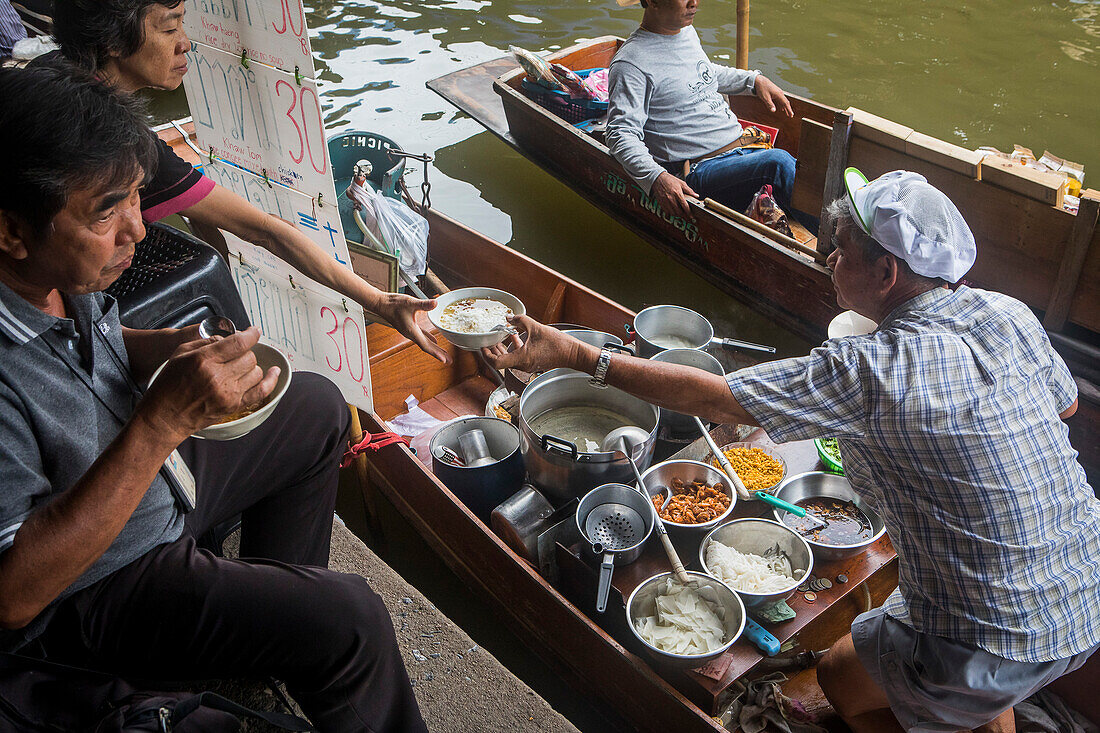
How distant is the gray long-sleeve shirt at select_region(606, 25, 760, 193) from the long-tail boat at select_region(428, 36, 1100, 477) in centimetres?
29

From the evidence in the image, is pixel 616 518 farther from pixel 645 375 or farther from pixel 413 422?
pixel 413 422

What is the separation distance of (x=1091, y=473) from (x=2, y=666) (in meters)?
3.88

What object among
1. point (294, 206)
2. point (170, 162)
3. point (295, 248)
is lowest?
point (295, 248)

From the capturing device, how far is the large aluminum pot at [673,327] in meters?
3.77

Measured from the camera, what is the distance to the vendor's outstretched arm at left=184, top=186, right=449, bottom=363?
2.55 m

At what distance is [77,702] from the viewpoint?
1.78 meters

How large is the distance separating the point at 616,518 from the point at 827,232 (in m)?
1.85

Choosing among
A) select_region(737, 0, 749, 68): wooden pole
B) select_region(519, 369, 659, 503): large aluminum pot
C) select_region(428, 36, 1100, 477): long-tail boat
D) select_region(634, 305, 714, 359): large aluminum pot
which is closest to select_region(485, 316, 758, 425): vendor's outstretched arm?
select_region(519, 369, 659, 503): large aluminum pot

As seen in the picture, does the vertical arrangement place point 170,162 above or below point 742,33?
above

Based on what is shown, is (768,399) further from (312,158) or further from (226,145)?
(226,145)

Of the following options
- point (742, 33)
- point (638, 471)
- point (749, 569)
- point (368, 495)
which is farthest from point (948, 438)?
point (742, 33)

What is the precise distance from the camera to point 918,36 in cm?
857

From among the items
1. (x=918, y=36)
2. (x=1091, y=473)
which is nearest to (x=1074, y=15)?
(x=918, y=36)

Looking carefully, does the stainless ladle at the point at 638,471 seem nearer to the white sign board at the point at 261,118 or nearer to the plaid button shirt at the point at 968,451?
the plaid button shirt at the point at 968,451
